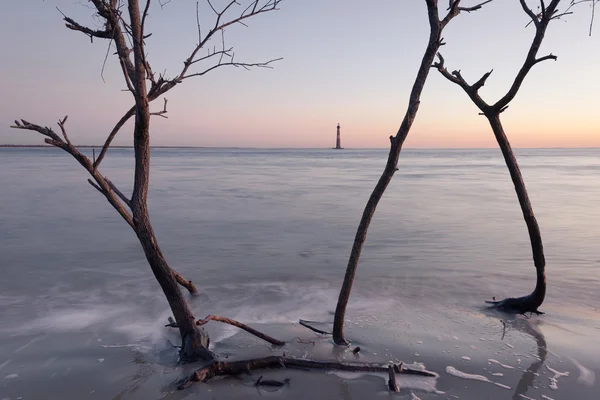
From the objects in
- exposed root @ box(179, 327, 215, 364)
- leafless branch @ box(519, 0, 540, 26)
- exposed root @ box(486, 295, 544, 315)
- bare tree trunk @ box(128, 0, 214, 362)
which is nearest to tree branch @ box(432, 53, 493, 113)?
leafless branch @ box(519, 0, 540, 26)

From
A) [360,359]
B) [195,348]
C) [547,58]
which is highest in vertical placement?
[547,58]

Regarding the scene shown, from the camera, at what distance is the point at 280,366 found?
414 cm

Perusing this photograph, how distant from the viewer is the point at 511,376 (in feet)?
13.6

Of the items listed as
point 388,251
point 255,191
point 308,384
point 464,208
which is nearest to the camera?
point 308,384

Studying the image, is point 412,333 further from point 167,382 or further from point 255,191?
point 255,191

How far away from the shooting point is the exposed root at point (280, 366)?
3949 millimetres

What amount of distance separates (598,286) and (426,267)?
264 cm

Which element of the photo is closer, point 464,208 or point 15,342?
point 15,342

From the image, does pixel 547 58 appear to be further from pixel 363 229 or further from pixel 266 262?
pixel 266 262

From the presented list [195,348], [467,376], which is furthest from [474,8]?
[195,348]

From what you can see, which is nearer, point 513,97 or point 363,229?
point 363,229

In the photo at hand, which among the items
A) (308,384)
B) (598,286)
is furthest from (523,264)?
(308,384)

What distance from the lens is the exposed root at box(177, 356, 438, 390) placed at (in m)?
3.95

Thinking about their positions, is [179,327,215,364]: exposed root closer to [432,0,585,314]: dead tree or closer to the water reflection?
the water reflection
